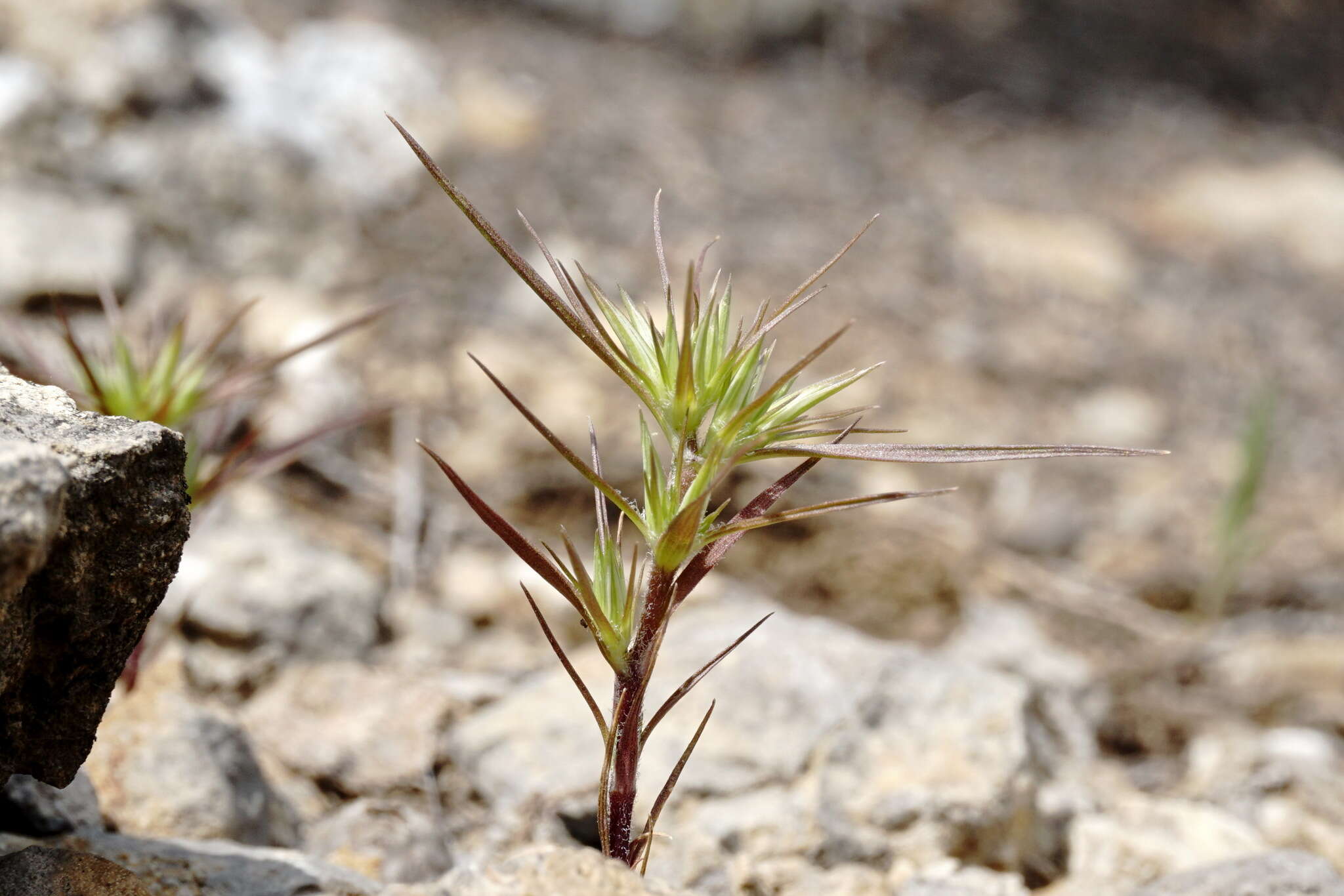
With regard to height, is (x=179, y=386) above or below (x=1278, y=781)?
below

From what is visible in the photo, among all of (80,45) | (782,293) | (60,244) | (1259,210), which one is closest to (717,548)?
(60,244)

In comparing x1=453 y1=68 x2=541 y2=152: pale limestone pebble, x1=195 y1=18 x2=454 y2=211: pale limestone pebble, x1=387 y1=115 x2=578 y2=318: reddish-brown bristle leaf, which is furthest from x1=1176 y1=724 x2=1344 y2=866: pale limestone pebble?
x1=453 y1=68 x2=541 y2=152: pale limestone pebble

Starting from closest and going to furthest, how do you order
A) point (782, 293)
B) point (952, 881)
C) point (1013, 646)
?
point (952, 881) < point (1013, 646) < point (782, 293)

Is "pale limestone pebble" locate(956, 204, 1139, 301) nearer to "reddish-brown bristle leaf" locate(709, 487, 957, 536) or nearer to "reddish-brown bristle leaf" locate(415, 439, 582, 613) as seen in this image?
"reddish-brown bristle leaf" locate(709, 487, 957, 536)

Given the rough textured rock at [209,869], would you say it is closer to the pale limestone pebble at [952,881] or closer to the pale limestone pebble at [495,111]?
the pale limestone pebble at [952,881]

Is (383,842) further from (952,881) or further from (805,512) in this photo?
(805,512)

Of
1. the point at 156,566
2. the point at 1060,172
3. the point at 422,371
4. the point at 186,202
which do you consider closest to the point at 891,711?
the point at 156,566
